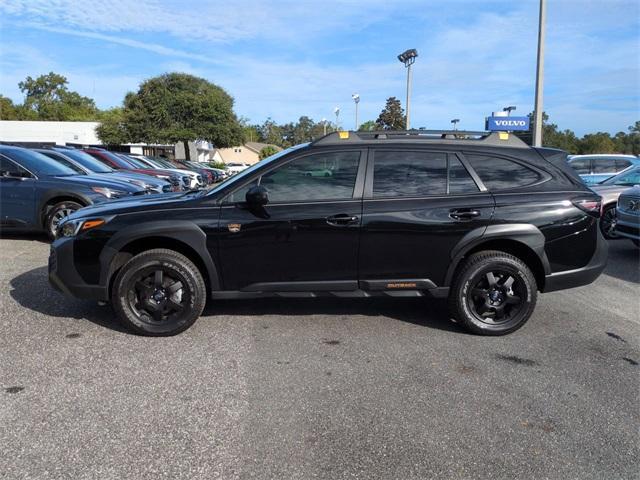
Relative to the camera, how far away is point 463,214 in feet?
14.7

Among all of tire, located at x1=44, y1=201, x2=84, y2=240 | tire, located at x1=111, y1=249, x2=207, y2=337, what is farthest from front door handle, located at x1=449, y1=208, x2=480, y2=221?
tire, located at x1=44, y1=201, x2=84, y2=240

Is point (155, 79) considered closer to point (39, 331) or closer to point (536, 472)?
point (39, 331)

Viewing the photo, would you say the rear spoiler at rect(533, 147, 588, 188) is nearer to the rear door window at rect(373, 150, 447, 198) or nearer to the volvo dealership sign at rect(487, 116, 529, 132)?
the rear door window at rect(373, 150, 447, 198)

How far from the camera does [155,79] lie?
153ft

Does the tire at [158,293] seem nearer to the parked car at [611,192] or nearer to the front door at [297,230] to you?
the front door at [297,230]

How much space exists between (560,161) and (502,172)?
62cm

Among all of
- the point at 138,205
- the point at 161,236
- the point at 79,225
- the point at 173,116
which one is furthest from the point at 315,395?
the point at 173,116

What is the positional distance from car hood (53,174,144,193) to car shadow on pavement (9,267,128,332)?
2.73 meters

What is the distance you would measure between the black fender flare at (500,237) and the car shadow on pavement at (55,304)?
3099mm

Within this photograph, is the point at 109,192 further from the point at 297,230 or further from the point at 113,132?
the point at 113,132

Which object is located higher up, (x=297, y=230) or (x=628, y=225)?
(x=297, y=230)

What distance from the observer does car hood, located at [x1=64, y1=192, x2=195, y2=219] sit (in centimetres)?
444

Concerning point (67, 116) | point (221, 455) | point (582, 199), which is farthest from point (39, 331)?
point (67, 116)

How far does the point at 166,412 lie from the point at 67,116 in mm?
104831
